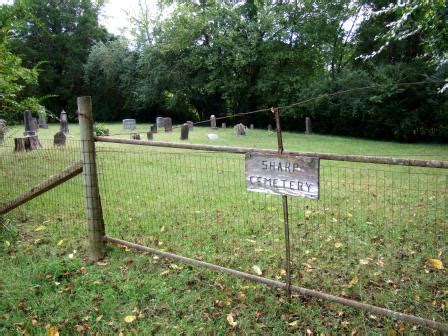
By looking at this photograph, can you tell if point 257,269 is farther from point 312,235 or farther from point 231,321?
point 312,235

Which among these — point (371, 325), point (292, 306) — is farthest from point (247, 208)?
point (371, 325)

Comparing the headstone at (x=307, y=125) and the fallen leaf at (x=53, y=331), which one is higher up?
the headstone at (x=307, y=125)

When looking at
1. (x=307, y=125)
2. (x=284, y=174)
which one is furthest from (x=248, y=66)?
(x=284, y=174)

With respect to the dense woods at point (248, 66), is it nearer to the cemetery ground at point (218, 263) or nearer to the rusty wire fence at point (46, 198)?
the rusty wire fence at point (46, 198)

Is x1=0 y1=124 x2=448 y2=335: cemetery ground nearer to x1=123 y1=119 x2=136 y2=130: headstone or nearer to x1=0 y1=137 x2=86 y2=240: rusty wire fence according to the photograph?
x1=0 y1=137 x2=86 y2=240: rusty wire fence

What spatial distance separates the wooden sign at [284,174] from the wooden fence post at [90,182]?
185cm

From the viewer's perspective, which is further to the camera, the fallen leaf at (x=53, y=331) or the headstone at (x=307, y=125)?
the headstone at (x=307, y=125)

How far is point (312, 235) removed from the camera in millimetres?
4672

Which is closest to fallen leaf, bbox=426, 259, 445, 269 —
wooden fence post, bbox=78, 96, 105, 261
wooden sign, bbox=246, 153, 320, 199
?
wooden sign, bbox=246, 153, 320, 199

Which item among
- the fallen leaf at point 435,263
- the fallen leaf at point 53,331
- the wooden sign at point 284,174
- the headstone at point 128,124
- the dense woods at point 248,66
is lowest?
the fallen leaf at point 53,331

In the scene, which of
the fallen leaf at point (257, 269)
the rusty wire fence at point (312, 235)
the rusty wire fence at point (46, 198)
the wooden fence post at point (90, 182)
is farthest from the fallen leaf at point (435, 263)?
the rusty wire fence at point (46, 198)

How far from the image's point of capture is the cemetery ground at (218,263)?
3094 mm

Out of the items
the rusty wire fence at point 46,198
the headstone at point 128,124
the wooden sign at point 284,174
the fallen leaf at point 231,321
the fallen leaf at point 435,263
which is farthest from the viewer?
the headstone at point 128,124

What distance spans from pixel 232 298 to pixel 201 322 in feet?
1.37
